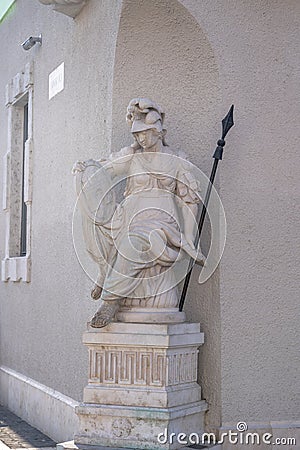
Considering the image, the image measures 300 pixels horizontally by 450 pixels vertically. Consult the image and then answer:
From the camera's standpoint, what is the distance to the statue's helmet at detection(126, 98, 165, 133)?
5242 mm

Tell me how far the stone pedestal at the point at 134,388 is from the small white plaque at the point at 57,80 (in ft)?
10.2

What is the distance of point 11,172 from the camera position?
949cm

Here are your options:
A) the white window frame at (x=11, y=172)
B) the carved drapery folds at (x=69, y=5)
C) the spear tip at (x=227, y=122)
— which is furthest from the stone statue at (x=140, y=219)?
the white window frame at (x=11, y=172)

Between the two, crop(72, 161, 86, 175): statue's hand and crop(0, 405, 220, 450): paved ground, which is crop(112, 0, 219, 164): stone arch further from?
crop(0, 405, 220, 450): paved ground

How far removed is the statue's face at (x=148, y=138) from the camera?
17.3 ft

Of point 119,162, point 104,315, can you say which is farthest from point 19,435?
point 119,162

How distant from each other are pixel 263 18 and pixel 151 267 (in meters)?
1.98

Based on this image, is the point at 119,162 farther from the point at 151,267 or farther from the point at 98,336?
the point at 98,336

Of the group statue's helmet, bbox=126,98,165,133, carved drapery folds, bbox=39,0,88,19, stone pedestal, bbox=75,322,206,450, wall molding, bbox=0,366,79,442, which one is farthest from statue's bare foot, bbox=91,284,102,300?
carved drapery folds, bbox=39,0,88,19

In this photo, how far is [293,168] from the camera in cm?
568

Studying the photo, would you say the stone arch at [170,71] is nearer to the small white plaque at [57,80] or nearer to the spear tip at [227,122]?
the spear tip at [227,122]

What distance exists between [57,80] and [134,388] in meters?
3.61

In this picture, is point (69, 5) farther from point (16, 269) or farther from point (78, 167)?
point (16, 269)

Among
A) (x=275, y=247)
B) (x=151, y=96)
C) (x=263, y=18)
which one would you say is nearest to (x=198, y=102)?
(x=151, y=96)
